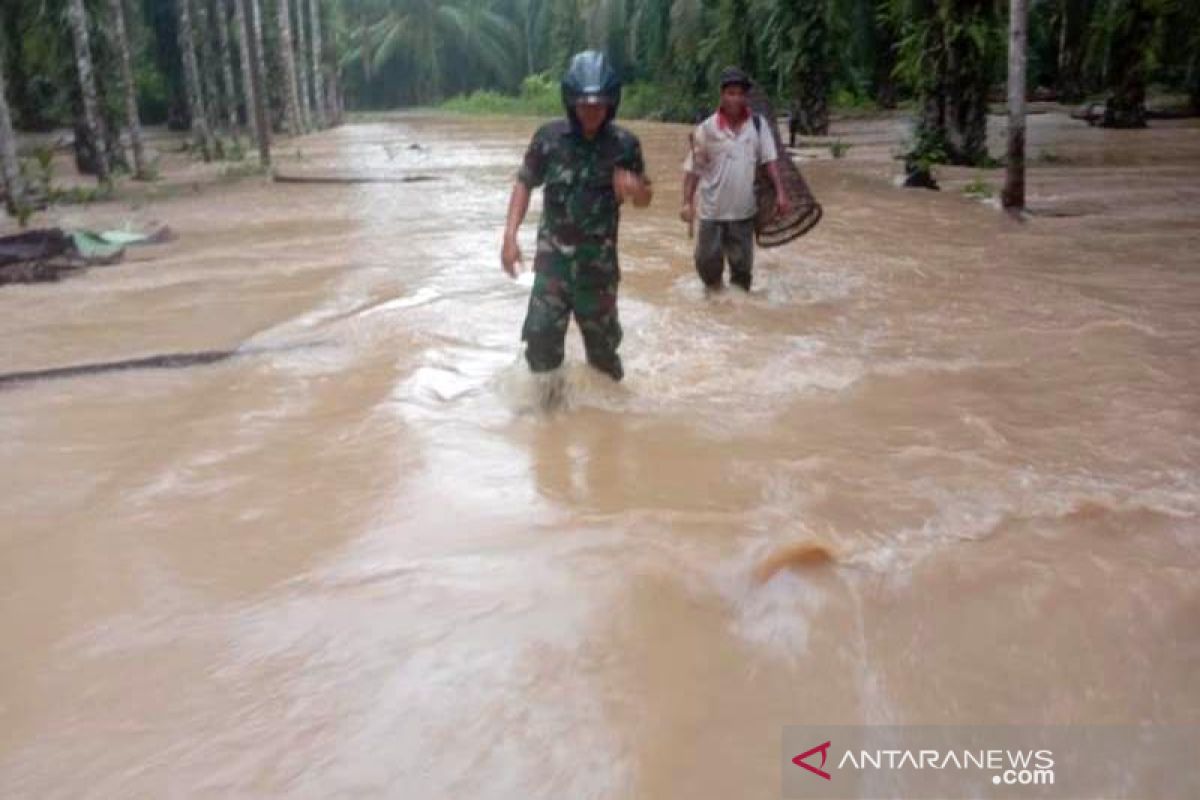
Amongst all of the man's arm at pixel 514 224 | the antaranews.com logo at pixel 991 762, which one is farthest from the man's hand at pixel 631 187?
the antaranews.com logo at pixel 991 762

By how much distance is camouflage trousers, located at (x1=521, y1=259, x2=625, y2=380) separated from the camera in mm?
4891

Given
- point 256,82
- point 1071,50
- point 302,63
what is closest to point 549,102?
point 302,63

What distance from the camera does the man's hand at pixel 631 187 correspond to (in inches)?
181

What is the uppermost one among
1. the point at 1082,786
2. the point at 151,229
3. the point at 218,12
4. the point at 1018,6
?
the point at 218,12

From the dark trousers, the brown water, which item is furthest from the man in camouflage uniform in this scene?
the dark trousers

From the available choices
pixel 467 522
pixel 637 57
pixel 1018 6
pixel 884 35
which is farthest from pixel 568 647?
pixel 637 57

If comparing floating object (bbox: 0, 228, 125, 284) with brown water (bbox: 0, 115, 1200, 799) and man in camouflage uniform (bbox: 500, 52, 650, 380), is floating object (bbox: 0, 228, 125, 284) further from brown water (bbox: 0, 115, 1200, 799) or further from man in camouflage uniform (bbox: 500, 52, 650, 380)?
man in camouflage uniform (bbox: 500, 52, 650, 380)

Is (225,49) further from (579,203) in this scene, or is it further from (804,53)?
(579,203)

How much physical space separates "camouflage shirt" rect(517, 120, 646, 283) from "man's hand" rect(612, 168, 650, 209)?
0.19ft

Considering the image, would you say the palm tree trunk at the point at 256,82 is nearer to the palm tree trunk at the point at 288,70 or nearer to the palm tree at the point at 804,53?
the palm tree trunk at the point at 288,70

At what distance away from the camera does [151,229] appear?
37.0 feet

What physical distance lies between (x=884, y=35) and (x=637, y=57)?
31.2 feet

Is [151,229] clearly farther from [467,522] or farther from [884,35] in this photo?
[884,35]

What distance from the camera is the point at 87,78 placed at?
1469cm
